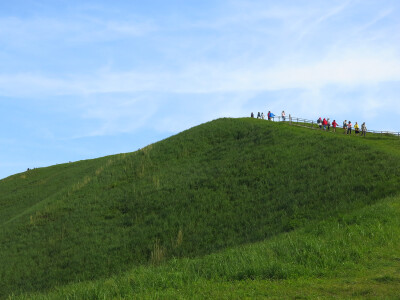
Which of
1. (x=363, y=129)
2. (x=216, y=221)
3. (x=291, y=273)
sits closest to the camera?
(x=291, y=273)

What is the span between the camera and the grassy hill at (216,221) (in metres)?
12.5

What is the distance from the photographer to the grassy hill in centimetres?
1254

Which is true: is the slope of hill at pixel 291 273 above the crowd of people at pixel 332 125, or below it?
below

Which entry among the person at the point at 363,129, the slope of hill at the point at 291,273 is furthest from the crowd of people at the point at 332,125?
the slope of hill at the point at 291,273

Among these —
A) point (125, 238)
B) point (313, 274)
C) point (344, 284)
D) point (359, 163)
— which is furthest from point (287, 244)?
point (359, 163)

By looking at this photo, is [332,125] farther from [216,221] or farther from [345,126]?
[216,221]

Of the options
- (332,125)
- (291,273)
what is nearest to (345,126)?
(332,125)

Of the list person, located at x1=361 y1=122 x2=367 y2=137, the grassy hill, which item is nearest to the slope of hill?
the grassy hill

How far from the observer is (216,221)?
2609 centimetres

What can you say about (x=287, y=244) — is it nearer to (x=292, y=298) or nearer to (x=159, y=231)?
(x=292, y=298)

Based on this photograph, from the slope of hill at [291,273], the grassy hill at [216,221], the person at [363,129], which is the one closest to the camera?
the slope of hill at [291,273]

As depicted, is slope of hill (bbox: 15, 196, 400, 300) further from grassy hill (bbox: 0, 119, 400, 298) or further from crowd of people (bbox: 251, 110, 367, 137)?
crowd of people (bbox: 251, 110, 367, 137)

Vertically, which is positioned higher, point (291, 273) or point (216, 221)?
point (216, 221)

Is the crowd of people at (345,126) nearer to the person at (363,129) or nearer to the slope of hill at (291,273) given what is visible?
the person at (363,129)
